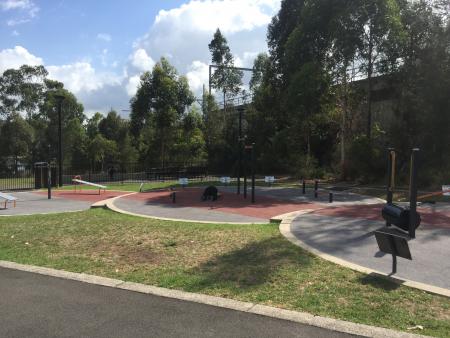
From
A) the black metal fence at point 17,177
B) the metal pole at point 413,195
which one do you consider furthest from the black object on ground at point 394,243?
the black metal fence at point 17,177

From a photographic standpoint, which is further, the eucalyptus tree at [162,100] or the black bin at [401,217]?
the eucalyptus tree at [162,100]

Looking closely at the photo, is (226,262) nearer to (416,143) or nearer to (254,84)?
(416,143)

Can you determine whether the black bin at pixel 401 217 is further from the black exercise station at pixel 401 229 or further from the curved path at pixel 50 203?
the curved path at pixel 50 203

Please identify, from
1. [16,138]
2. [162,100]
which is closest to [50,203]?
[162,100]

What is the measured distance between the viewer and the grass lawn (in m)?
5.20

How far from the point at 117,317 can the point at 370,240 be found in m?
5.64

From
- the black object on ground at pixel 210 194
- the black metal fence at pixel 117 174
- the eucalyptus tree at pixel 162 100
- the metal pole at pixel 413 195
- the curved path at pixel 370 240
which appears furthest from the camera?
the eucalyptus tree at pixel 162 100

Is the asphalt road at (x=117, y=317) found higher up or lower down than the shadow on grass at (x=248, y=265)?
lower down

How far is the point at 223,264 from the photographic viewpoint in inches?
277

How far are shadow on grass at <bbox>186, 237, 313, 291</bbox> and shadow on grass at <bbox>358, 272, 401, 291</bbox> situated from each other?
918 millimetres

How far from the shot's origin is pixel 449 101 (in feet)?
70.1

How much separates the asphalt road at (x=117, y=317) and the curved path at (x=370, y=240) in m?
2.76

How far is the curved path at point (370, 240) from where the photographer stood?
6.89 meters

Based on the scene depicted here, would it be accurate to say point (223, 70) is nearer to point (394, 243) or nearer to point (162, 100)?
point (162, 100)
